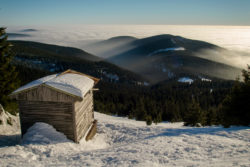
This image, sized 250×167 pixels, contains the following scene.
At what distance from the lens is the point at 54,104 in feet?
37.7

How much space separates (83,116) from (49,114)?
2.63 meters

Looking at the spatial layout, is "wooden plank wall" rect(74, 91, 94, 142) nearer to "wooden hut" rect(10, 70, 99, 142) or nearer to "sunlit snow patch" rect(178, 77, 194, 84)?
"wooden hut" rect(10, 70, 99, 142)

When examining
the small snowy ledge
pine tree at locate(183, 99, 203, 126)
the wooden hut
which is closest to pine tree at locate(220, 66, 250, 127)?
the wooden hut

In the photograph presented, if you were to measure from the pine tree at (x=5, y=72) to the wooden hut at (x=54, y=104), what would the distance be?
5261 millimetres

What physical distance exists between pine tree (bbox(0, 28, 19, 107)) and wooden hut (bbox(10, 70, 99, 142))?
5.26 metres

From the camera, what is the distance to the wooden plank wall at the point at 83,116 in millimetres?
11938

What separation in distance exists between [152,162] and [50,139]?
7.09m

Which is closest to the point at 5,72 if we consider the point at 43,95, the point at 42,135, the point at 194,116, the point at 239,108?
the point at 43,95

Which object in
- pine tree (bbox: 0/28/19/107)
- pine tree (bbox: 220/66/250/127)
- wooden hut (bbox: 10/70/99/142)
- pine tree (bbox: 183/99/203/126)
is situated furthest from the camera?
pine tree (bbox: 183/99/203/126)

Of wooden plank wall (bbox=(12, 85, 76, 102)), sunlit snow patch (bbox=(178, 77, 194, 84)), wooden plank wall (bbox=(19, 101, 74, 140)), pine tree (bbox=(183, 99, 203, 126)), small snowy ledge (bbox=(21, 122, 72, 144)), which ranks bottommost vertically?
A: sunlit snow patch (bbox=(178, 77, 194, 84))

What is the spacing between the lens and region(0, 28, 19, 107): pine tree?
1487 centimetres

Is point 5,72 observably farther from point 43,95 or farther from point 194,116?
point 194,116

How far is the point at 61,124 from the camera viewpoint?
11.8 m

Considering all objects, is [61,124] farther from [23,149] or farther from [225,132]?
[225,132]
